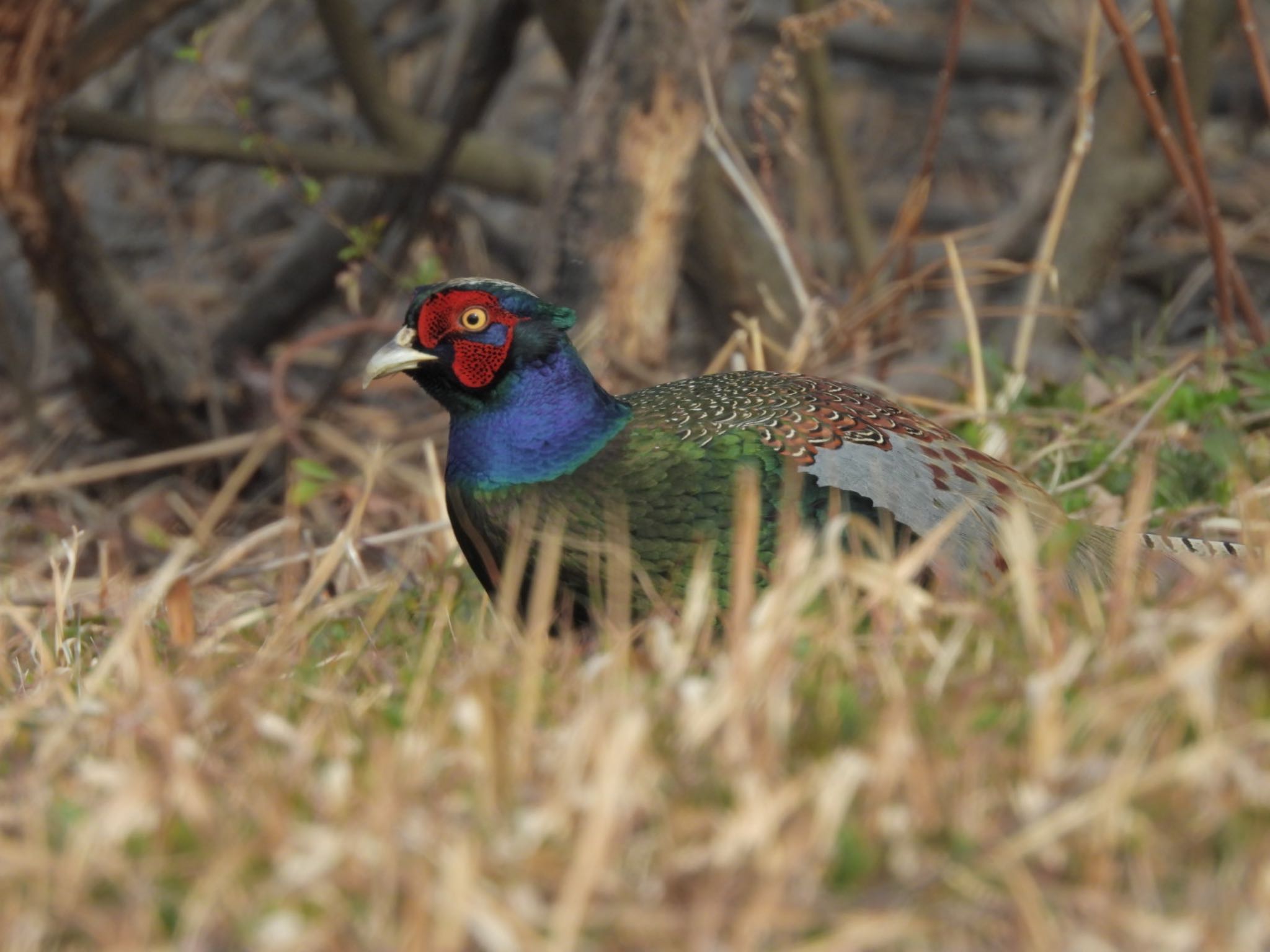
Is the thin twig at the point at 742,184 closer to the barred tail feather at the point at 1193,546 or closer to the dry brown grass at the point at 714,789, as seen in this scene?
the barred tail feather at the point at 1193,546

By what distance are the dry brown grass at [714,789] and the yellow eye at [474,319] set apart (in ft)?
2.63

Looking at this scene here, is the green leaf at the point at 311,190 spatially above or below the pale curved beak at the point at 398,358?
above

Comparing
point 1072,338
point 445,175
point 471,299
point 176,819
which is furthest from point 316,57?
point 176,819

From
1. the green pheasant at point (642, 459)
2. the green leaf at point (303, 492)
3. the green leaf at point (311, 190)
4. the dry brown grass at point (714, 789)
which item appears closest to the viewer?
the dry brown grass at point (714, 789)

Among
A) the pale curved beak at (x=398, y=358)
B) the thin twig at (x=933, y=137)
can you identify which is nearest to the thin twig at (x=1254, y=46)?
the thin twig at (x=933, y=137)

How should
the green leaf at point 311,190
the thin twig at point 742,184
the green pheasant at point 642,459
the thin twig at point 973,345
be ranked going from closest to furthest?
1. the green pheasant at point 642,459
2. the thin twig at point 973,345
3. the thin twig at point 742,184
4. the green leaf at point 311,190

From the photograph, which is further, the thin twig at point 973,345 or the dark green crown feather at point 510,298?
the thin twig at point 973,345

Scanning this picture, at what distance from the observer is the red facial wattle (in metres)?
3.01

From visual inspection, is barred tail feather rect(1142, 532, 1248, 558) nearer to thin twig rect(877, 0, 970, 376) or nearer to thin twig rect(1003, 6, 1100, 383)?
thin twig rect(1003, 6, 1100, 383)

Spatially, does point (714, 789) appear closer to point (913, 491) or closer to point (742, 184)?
point (913, 491)

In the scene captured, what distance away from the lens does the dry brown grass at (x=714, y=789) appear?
1.64m

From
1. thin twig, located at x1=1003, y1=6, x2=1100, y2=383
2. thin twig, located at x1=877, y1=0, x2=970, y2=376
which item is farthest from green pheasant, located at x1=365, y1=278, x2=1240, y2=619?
thin twig, located at x1=877, y1=0, x2=970, y2=376

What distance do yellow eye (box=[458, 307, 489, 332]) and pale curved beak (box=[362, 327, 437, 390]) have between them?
0.08 m

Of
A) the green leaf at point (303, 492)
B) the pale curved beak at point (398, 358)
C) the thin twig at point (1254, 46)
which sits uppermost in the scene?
the thin twig at point (1254, 46)
